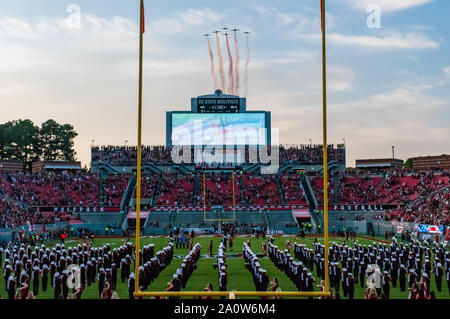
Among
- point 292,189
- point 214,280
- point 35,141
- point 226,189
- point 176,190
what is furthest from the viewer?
point 35,141

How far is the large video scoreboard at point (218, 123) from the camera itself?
44.5 m

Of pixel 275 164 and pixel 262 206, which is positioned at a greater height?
pixel 275 164

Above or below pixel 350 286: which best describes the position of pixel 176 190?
above

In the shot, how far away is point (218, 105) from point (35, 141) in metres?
38.0

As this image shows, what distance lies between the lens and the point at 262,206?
38.9 m

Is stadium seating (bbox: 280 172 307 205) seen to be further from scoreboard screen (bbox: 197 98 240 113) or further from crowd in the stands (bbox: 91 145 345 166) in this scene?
scoreboard screen (bbox: 197 98 240 113)

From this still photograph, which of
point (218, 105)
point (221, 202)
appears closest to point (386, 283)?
point (221, 202)

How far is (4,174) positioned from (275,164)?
24343 mm

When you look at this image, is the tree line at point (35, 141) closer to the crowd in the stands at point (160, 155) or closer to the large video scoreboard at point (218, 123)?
the crowd in the stands at point (160, 155)

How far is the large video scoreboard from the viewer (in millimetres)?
44469

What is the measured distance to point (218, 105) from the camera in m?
45.1

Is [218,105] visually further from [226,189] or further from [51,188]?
[51,188]

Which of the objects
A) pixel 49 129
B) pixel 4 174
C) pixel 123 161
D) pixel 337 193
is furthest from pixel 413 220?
pixel 49 129
